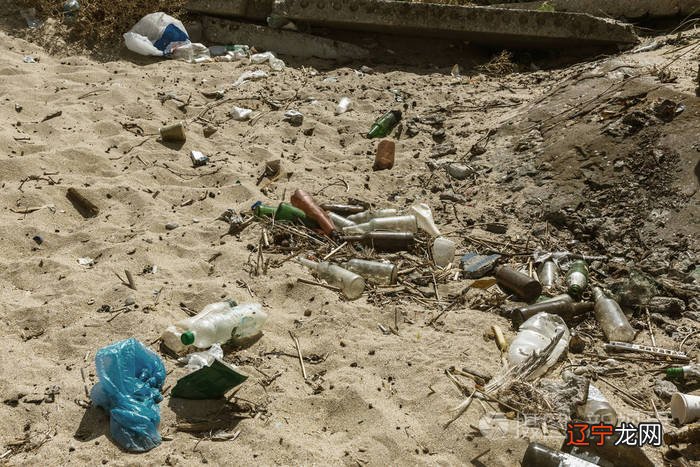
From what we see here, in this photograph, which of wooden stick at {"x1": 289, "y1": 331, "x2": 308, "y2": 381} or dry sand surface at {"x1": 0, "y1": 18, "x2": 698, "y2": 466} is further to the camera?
wooden stick at {"x1": 289, "y1": 331, "x2": 308, "y2": 381}

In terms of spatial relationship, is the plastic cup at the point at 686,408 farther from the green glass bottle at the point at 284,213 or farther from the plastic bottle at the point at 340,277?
the green glass bottle at the point at 284,213

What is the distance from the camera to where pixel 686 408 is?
2.85m

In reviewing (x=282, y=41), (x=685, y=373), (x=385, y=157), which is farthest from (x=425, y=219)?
(x=282, y=41)

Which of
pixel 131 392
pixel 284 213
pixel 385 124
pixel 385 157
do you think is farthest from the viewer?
pixel 385 124

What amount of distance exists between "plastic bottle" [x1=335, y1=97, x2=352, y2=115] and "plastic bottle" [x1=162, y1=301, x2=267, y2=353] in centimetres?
270

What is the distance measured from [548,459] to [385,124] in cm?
331

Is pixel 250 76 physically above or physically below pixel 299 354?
above

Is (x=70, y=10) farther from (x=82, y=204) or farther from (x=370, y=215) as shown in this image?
(x=370, y=215)

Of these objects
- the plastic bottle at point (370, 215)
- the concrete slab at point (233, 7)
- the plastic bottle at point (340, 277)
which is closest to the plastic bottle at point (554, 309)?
the plastic bottle at point (340, 277)

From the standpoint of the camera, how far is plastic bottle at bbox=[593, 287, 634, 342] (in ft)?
11.3

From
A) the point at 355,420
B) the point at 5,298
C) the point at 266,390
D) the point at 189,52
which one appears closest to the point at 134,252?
the point at 5,298

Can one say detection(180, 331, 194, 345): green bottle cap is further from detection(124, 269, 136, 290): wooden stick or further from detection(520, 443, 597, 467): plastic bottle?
detection(520, 443, 597, 467): plastic bottle

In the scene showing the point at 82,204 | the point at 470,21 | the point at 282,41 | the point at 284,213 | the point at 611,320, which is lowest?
the point at 82,204

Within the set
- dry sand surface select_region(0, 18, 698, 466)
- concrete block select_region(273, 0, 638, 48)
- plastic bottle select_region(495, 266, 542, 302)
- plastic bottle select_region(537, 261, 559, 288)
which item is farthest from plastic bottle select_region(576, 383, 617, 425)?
concrete block select_region(273, 0, 638, 48)
